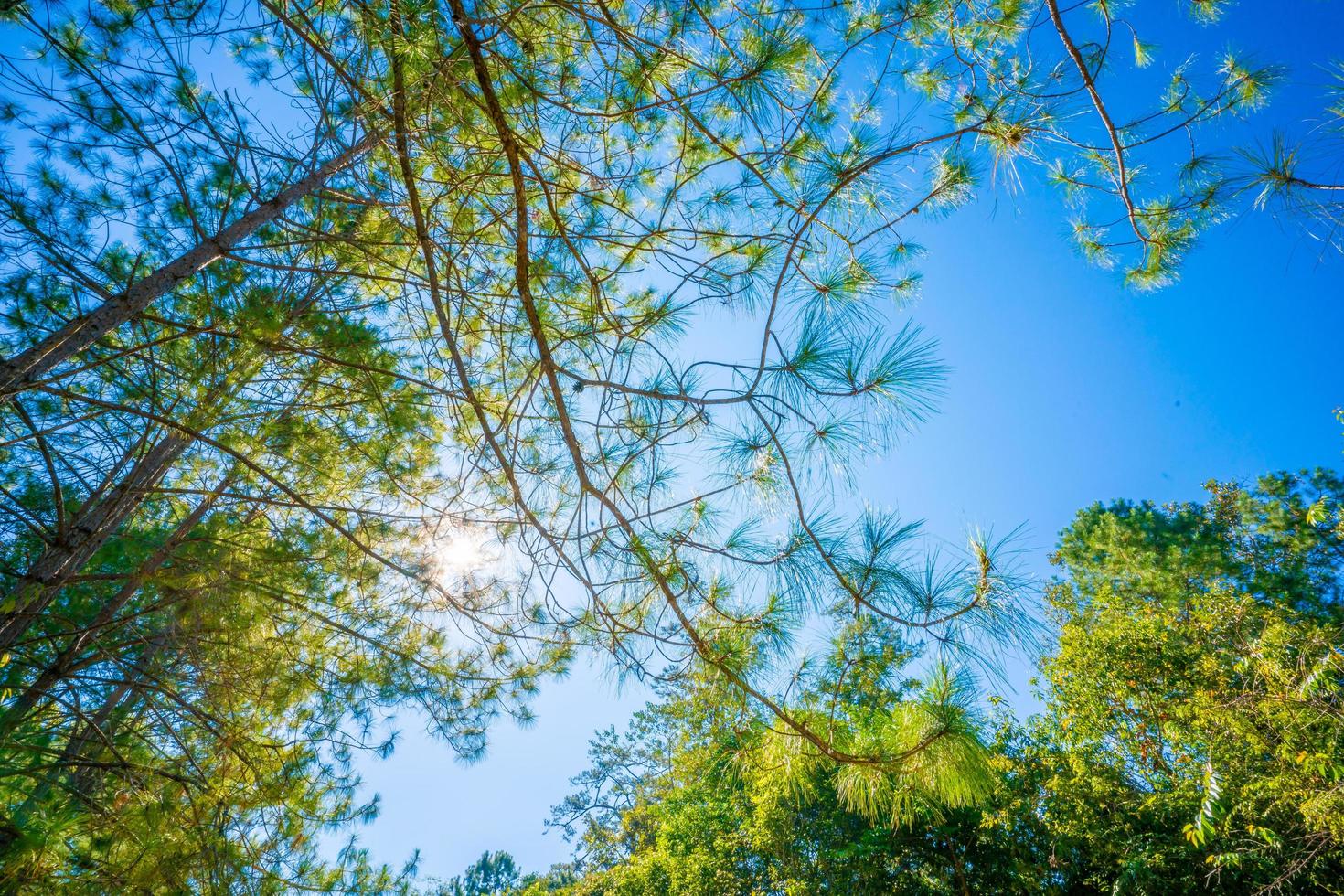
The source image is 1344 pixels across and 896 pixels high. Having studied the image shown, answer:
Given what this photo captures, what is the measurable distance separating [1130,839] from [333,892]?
616cm

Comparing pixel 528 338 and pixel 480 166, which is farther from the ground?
pixel 480 166

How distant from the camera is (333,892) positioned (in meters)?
2.45

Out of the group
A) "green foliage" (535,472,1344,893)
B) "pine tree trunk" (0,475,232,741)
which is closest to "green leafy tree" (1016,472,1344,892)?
"green foliage" (535,472,1344,893)

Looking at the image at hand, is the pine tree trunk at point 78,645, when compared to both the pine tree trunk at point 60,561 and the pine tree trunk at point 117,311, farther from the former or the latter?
the pine tree trunk at point 117,311

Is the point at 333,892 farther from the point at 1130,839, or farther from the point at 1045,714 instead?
the point at 1045,714

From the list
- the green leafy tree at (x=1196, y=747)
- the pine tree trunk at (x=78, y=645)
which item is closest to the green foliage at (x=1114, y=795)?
the green leafy tree at (x=1196, y=747)

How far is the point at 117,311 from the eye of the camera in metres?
1.70

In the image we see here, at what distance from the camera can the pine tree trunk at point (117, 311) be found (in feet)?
4.86

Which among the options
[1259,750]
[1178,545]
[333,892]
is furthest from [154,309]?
[1178,545]

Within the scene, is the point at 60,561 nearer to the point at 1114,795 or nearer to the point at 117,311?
the point at 117,311

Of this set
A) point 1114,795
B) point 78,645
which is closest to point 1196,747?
point 1114,795

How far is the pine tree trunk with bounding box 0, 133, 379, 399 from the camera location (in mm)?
1481

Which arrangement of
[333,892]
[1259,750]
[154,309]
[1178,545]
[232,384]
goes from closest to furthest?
1. [232,384]
2. [333,892]
3. [154,309]
4. [1259,750]
5. [1178,545]

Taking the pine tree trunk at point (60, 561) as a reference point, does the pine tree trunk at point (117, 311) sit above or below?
above
